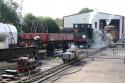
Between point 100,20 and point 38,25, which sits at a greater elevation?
point 100,20

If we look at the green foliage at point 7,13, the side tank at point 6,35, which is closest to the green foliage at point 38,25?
the green foliage at point 7,13

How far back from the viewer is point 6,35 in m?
17.9

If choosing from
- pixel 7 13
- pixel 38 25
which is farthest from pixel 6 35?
pixel 7 13

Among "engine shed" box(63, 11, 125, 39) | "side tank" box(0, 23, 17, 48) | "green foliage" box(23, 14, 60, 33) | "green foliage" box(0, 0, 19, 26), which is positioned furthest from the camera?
"engine shed" box(63, 11, 125, 39)

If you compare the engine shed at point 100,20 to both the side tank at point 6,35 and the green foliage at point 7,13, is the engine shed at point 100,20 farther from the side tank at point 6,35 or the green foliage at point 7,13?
the side tank at point 6,35

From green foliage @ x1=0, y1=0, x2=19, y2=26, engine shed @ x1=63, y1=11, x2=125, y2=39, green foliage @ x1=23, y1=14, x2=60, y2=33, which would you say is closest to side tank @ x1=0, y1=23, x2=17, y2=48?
green foliage @ x1=23, y1=14, x2=60, y2=33

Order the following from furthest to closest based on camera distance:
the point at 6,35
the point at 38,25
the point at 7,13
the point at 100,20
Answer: the point at 100,20
the point at 7,13
the point at 38,25
the point at 6,35

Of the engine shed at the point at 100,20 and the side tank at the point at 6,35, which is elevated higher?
the engine shed at the point at 100,20

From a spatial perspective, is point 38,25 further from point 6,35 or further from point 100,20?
point 100,20

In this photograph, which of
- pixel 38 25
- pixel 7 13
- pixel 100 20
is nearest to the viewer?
pixel 38 25

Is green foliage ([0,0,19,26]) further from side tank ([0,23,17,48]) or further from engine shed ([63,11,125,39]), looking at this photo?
side tank ([0,23,17,48])

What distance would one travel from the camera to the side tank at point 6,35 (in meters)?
17.5

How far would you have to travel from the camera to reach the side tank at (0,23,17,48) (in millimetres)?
17484

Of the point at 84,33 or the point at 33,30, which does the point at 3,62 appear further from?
the point at 84,33
